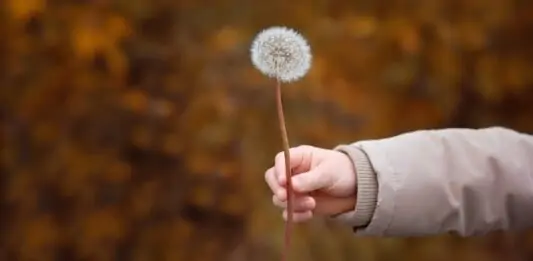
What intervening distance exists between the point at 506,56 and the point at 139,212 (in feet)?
1.55

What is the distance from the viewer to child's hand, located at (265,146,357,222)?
46 centimetres

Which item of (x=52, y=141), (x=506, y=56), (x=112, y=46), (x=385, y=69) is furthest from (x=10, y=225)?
(x=506, y=56)

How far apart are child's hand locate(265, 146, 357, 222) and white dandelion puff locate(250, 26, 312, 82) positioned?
0.26 feet

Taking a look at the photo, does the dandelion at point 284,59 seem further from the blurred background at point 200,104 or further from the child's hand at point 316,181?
the blurred background at point 200,104

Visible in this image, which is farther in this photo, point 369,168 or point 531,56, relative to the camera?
point 531,56

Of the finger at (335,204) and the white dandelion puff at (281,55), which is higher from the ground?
the white dandelion puff at (281,55)

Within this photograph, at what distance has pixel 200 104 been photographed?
90 centimetres

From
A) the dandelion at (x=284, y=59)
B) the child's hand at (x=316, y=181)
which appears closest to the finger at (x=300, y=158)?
the child's hand at (x=316, y=181)

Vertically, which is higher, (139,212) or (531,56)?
(531,56)

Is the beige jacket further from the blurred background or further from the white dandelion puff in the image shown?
the blurred background

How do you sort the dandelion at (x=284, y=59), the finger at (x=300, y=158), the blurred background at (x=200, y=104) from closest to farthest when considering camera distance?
1. the dandelion at (x=284, y=59)
2. the finger at (x=300, y=158)
3. the blurred background at (x=200, y=104)

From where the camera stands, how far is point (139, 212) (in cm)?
91

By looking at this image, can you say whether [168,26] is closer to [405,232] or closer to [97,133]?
[97,133]

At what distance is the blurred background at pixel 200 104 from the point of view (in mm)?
881
